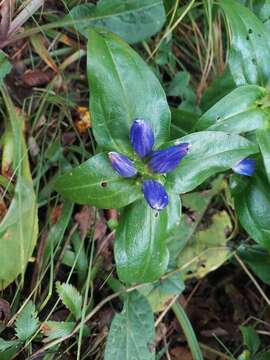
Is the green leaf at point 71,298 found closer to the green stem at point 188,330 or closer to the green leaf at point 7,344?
the green leaf at point 7,344

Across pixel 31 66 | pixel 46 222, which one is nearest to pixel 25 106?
pixel 31 66

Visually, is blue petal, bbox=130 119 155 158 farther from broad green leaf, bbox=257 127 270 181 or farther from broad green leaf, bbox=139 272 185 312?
broad green leaf, bbox=139 272 185 312

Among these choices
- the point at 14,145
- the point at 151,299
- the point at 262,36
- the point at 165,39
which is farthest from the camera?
the point at 165,39

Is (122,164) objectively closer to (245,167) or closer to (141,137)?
(141,137)

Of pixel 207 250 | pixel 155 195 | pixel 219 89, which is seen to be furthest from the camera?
pixel 207 250

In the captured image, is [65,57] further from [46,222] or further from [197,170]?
[197,170]

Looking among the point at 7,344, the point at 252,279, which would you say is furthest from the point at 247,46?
the point at 7,344
